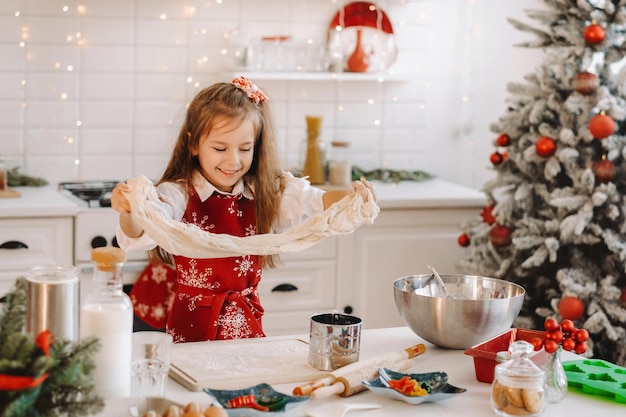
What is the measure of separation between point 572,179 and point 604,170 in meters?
0.15

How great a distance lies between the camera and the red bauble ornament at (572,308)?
10.7 ft

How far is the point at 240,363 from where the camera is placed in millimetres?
1995

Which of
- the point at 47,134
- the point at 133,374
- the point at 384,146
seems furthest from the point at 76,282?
the point at 384,146

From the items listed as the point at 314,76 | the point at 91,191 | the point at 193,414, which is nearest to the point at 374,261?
the point at 314,76

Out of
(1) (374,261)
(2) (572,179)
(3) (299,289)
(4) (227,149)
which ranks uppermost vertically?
(4) (227,149)

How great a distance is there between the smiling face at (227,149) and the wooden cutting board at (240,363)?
19.0 inches

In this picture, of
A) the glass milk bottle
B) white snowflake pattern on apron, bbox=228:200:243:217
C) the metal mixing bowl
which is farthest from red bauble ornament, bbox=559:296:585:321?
the glass milk bottle

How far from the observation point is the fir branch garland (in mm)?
1360

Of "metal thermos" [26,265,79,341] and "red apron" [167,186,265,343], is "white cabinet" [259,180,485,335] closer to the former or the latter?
"red apron" [167,186,265,343]

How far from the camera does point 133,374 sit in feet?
5.68

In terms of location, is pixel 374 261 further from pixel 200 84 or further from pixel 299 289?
pixel 200 84

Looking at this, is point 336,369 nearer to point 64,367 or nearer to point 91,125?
point 64,367

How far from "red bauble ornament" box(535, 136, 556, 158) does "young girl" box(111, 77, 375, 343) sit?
1.13 m

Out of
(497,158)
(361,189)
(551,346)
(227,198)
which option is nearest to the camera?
(551,346)
